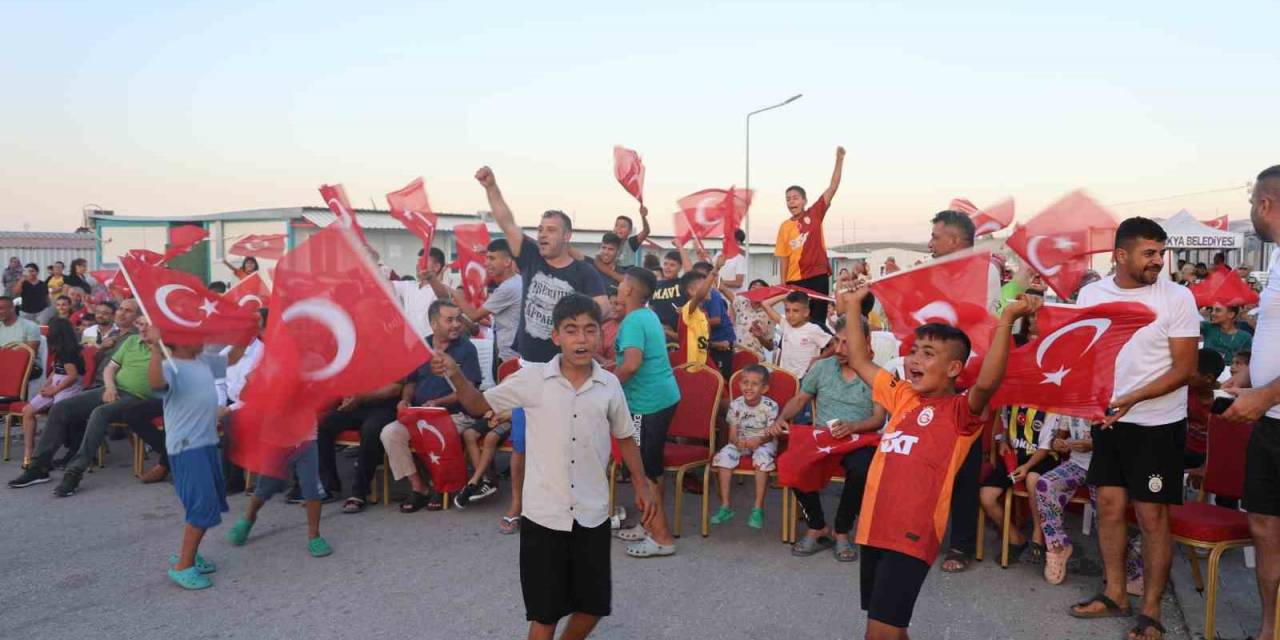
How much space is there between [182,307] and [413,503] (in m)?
2.57

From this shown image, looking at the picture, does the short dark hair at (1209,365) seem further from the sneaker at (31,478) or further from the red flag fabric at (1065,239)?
the sneaker at (31,478)

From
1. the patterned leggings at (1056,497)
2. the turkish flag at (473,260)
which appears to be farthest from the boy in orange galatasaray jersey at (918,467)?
the turkish flag at (473,260)

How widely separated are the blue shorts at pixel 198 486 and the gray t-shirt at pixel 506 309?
2661 millimetres

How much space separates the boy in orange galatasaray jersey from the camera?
3.30 m

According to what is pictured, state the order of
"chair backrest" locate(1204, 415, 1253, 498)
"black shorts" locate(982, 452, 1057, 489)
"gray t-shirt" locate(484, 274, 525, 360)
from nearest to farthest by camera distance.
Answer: "chair backrest" locate(1204, 415, 1253, 498)
"black shorts" locate(982, 452, 1057, 489)
"gray t-shirt" locate(484, 274, 525, 360)

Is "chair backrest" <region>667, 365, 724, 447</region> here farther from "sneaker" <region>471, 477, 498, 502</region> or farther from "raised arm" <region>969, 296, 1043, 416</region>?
"raised arm" <region>969, 296, 1043, 416</region>

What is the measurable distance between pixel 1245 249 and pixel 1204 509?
26399 millimetres

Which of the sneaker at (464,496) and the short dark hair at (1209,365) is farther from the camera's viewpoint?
the sneaker at (464,496)

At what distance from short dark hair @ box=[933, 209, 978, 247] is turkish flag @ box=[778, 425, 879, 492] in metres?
1.48

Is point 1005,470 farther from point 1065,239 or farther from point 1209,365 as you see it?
point 1065,239

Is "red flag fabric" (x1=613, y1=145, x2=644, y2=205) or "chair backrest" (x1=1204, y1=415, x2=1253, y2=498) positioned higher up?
"red flag fabric" (x1=613, y1=145, x2=644, y2=205)

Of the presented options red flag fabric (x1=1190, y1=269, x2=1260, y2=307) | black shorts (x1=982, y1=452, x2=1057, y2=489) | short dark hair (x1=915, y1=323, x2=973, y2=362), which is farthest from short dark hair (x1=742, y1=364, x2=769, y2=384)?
red flag fabric (x1=1190, y1=269, x2=1260, y2=307)

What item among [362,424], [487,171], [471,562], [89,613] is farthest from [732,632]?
[362,424]

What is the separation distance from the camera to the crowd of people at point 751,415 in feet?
11.6
